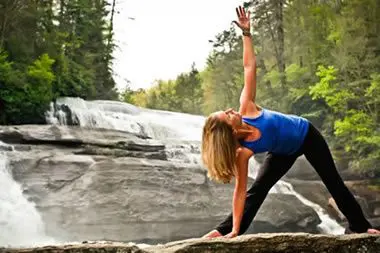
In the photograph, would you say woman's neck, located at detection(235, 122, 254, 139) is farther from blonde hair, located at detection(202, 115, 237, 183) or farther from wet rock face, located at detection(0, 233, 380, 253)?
wet rock face, located at detection(0, 233, 380, 253)

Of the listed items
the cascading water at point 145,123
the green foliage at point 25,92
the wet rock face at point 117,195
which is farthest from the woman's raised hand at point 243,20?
the green foliage at point 25,92

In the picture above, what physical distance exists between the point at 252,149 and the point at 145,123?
13.3 metres

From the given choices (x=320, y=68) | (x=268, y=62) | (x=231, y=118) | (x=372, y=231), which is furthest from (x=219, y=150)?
(x=268, y=62)

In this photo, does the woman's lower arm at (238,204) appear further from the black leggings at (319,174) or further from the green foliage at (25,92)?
the green foliage at (25,92)

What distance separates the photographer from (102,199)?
Answer: 859 centimetres

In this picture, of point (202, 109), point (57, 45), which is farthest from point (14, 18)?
point (202, 109)

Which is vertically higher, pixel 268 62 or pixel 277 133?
pixel 268 62

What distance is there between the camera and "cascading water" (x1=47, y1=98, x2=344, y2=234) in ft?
39.4

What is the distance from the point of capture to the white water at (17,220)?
811 cm

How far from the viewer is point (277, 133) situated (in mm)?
2275

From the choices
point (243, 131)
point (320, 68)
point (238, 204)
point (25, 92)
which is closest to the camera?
point (243, 131)

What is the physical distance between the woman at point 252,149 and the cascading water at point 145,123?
9102mm

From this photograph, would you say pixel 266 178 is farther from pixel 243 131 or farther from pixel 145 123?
pixel 145 123

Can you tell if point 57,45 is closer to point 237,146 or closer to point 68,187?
point 68,187
